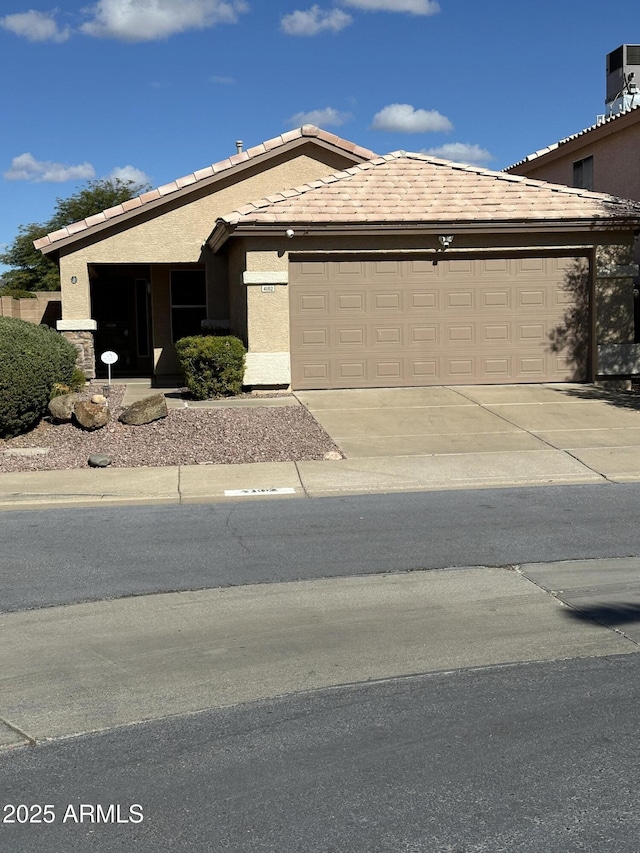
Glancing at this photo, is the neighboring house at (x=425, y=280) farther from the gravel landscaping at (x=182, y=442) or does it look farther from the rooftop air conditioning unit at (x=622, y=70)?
the rooftop air conditioning unit at (x=622, y=70)

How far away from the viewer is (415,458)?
13.3 meters

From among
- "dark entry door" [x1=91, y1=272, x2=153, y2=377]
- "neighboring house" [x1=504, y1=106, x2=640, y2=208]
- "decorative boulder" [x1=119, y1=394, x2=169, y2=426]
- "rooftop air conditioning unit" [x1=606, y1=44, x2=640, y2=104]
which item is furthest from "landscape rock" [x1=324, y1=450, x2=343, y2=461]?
"rooftop air conditioning unit" [x1=606, y1=44, x2=640, y2=104]

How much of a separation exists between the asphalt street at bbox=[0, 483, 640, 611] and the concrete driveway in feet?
6.47

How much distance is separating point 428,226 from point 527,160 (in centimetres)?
1190

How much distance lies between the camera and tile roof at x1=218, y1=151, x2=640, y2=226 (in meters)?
18.4

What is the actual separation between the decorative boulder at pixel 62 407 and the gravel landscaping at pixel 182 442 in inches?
5.3

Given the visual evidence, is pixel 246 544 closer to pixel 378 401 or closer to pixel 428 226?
pixel 378 401

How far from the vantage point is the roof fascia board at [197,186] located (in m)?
21.1

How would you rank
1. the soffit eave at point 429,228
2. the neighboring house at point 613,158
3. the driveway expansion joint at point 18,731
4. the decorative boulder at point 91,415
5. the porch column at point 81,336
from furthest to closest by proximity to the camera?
the neighboring house at point 613,158, the porch column at point 81,336, the soffit eave at point 429,228, the decorative boulder at point 91,415, the driveway expansion joint at point 18,731

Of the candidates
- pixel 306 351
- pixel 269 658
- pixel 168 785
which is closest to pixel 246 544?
pixel 269 658

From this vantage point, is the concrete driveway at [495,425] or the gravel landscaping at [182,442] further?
the gravel landscaping at [182,442]

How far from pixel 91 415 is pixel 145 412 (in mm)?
806

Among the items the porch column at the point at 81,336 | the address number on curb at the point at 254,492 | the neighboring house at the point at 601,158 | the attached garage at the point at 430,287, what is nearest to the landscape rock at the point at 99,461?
the address number on curb at the point at 254,492

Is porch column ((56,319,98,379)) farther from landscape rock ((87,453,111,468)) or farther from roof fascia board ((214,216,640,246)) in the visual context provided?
landscape rock ((87,453,111,468))
